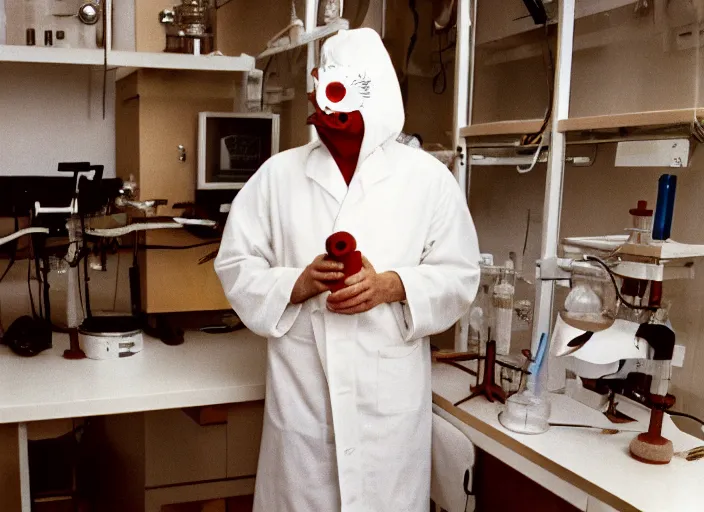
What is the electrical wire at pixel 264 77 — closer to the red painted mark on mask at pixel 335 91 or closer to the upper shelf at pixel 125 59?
the upper shelf at pixel 125 59

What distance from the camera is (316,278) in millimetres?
1305

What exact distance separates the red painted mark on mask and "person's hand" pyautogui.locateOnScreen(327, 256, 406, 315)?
0.31 meters

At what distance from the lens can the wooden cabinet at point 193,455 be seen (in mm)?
1875

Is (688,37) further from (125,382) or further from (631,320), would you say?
(125,382)

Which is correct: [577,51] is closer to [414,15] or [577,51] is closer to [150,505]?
[414,15]

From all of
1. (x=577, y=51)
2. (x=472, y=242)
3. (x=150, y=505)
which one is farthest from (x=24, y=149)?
(x=577, y=51)

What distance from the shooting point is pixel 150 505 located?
74.3 inches

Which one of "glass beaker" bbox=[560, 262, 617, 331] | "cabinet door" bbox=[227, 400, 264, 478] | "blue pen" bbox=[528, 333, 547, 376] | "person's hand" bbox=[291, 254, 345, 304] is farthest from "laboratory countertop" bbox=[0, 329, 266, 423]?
"glass beaker" bbox=[560, 262, 617, 331]

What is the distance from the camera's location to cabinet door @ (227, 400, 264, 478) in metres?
1.89

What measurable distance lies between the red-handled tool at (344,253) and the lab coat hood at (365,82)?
234 millimetres

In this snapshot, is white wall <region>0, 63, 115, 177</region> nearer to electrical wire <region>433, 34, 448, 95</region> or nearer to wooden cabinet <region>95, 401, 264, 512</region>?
wooden cabinet <region>95, 401, 264, 512</region>

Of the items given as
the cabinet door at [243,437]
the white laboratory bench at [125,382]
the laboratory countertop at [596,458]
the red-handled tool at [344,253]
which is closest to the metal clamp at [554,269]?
the laboratory countertop at [596,458]

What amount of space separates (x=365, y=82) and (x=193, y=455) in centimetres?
111

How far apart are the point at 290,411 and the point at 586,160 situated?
861 millimetres
